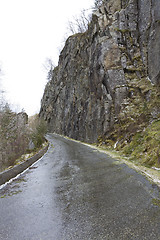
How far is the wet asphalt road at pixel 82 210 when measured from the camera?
7.91 feet

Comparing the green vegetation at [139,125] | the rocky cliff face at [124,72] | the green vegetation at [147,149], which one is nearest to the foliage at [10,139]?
the rocky cliff face at [124,72]

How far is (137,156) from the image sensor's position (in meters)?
8.30

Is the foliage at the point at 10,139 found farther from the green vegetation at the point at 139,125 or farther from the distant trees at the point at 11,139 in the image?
the green vegetation at the point at 139,125

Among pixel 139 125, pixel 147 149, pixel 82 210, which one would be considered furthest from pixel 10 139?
pixel 82 210

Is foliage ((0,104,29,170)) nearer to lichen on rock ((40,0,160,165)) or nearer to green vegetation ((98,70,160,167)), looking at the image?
lichen on rock ((40,0,160,165))

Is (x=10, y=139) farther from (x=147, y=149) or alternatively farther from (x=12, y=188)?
(x=147, y=149)

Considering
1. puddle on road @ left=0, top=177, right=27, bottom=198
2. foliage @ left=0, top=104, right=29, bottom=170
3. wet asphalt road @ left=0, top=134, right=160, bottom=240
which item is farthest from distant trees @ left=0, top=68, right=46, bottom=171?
wet asphalt road @ left=0, top=134, right=160, bottom=240

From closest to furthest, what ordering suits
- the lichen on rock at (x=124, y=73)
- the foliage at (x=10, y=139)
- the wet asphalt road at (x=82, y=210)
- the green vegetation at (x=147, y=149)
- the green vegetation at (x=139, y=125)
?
the wet asphalt road at (x=82, y=210), the green vegetation at (x=147, y=149), the green vegetation at (x=139, y=125), the lichen on rock at (x=124, y=73), the foliage at (x=10, y=139)

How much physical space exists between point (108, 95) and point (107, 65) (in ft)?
12.5

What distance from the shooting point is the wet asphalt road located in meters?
2.41

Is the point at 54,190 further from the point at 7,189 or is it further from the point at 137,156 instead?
the point at 137,156

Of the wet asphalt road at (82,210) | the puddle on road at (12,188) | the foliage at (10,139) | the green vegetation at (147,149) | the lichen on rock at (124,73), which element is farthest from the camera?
the foliage at (10,139)

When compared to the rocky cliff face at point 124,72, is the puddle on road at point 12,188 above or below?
below

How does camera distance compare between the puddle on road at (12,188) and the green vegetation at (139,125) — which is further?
the green vegetation at (139,125)
